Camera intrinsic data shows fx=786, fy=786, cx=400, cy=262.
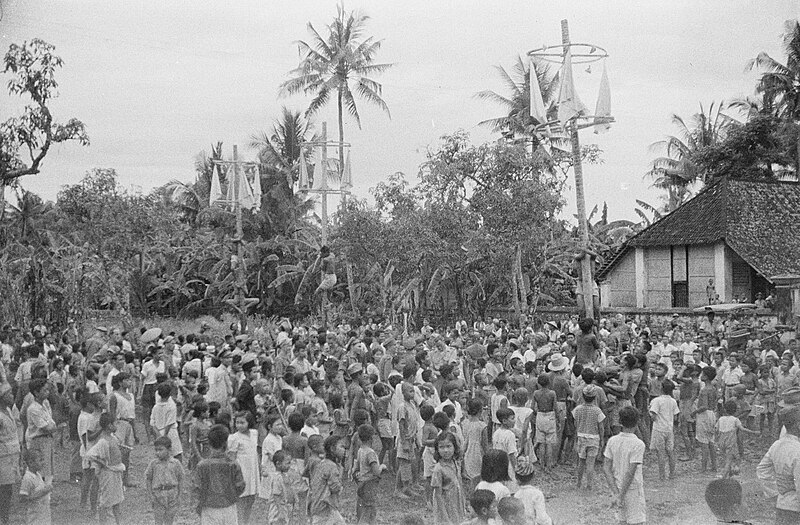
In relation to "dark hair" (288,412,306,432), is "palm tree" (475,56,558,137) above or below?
above

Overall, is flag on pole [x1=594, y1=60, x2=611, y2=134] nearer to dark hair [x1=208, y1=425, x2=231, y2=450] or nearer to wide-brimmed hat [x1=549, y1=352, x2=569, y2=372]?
wide-brimmed hat [x1=549, y1=352, x2=569, y2=372]

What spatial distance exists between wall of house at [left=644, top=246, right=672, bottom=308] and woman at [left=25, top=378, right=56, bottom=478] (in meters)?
21.9

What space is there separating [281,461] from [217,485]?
0.64 metres

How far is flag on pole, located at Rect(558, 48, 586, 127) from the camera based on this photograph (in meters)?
13.4

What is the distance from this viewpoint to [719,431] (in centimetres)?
828

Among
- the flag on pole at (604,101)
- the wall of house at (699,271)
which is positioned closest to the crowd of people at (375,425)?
the flag on pole at (604,101)

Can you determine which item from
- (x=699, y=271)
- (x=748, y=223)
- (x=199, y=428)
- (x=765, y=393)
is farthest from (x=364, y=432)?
(x=699, y=271)

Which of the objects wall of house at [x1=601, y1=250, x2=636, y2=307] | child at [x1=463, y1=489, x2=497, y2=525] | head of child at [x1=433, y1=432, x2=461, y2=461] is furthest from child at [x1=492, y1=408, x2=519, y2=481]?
wall of house at [x1=601, y1=250, x2=636, y2=307]

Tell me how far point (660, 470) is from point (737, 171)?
21.4 meters

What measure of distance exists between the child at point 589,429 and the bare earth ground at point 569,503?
0.37 metres

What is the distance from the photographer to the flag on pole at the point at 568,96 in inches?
526

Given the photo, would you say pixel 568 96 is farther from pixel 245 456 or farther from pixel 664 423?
pixel 245 456

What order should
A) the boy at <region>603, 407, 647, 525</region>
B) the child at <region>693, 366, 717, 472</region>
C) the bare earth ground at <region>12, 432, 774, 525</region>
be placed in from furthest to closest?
the child at <region>693, 366, 717, 472</region> < the bare earth ground at <region>12, 432, 774, 525</region> < the boy at <region>603, 407, 647, 525</region>

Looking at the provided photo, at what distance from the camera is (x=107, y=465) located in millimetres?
6438
